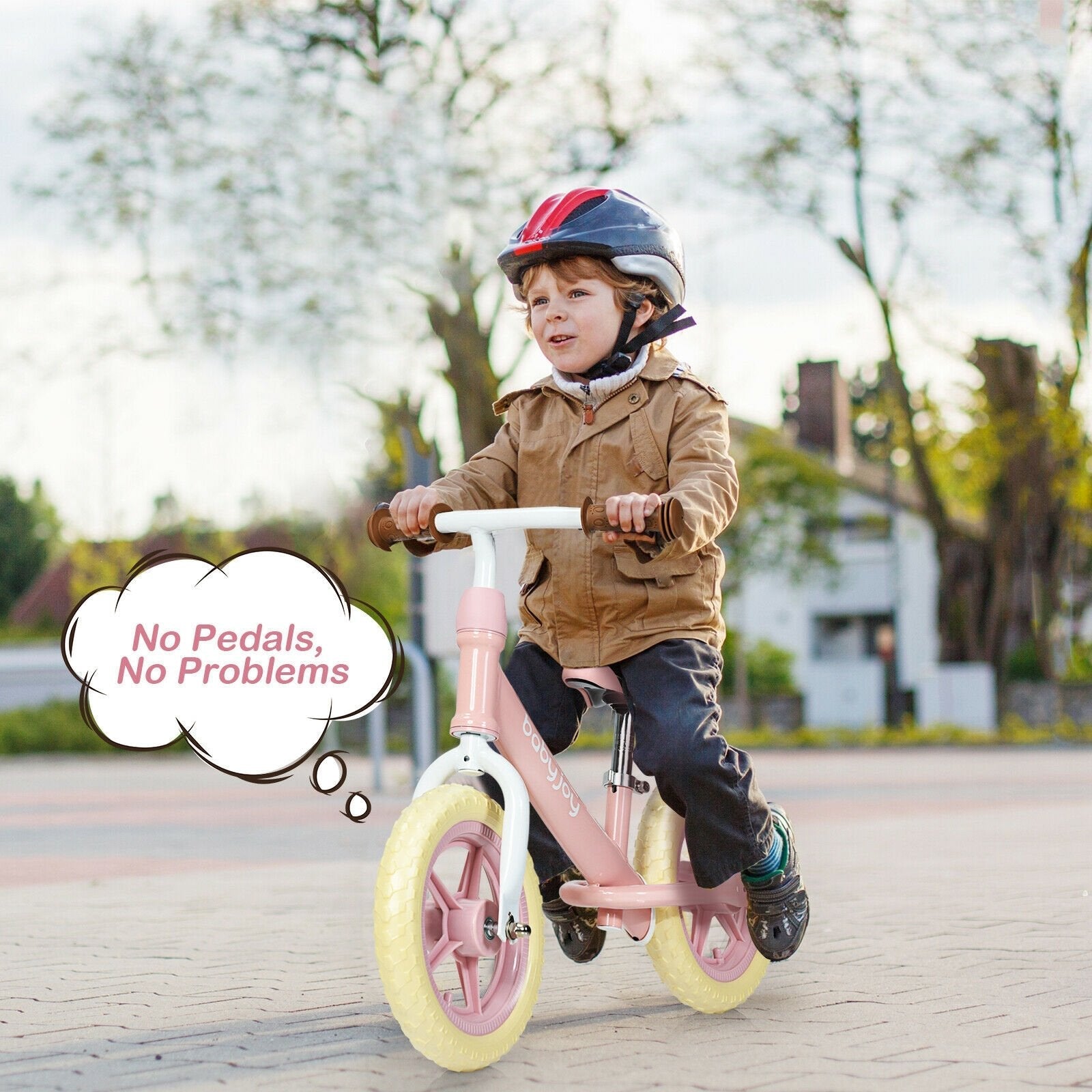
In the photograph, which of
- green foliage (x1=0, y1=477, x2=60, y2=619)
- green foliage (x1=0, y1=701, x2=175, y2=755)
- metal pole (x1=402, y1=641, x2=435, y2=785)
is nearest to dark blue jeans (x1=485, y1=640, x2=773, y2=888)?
metal pole (x1=402, y1=641, x2=435, y2=785)

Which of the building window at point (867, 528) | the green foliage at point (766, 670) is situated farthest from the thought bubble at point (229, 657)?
the building window at point (867, 528)

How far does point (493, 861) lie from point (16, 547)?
185ft

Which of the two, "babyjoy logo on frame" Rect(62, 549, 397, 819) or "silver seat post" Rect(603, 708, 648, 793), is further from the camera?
"babyjoy logo on frame" Rect(62, 549, 397, 819)

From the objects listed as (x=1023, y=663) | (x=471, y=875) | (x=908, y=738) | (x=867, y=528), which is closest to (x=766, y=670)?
(x=867, y=528)

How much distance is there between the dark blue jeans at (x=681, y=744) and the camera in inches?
136

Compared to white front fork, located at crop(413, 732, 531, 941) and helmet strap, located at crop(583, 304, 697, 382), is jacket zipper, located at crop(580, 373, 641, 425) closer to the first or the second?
helmet strap, located at crop(583, 304, 697, 382)

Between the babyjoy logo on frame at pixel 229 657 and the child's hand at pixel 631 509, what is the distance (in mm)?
1610

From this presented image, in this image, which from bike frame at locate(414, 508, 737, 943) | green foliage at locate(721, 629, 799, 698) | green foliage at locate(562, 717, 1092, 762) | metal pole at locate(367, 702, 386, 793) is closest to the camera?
bike frame at locate(414, 508, 737, 943)

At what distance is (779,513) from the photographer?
33000 millimetres

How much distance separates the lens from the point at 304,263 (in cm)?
1984

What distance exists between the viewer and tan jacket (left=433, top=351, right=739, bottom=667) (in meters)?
3.49

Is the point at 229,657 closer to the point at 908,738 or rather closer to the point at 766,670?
the point at 908,738

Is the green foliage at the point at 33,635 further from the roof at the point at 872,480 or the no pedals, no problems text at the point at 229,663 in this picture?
the no pedals, no problems text at the point at 229,663

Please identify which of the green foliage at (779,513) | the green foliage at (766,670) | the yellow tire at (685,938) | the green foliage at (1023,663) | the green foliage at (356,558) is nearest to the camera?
the yellow tire at (685,938)
